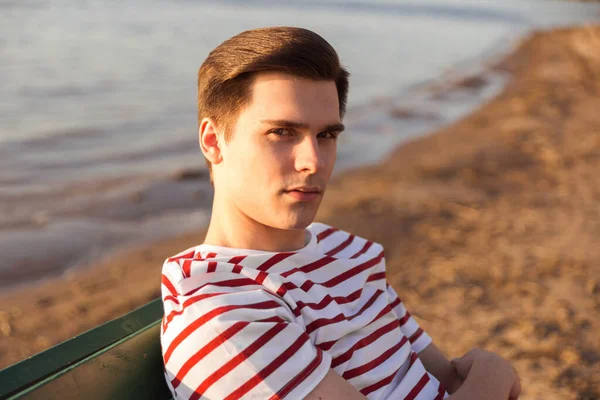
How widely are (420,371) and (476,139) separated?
891cm

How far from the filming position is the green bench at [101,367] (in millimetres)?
1485

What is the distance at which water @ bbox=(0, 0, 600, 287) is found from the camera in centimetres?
662

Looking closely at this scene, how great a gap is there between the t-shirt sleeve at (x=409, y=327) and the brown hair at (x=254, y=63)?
2.58 ft

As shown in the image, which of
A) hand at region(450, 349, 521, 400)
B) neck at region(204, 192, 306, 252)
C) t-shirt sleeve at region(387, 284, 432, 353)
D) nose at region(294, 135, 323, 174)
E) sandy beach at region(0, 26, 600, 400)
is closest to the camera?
nose at region(294, 135, 323, 174)

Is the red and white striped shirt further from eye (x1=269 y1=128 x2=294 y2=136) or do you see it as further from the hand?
eye (x1=269 y1=128 x2=294 y2=136)

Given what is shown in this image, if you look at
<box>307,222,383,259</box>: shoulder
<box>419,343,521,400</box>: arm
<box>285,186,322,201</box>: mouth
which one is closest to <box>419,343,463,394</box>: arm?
<box>419,343,521,400</box>: arm

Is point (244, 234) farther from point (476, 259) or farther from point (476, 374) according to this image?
point (476, 259)

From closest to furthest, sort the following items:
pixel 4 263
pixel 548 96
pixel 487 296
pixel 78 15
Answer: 1. pixel 487 296
2. pixel 4 263
3. pixel 548 96
4. pixel 78 15

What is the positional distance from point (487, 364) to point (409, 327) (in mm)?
281

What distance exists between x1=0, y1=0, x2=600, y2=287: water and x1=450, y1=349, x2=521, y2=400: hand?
167 inches

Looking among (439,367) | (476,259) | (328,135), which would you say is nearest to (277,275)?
(328,135)

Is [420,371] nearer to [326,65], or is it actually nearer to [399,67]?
[326,65]

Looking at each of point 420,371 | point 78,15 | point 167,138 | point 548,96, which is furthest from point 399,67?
point 420,371

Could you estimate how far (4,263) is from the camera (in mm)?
5586
